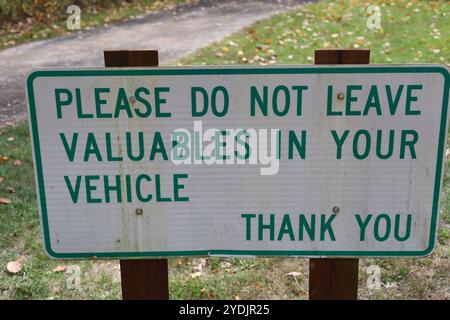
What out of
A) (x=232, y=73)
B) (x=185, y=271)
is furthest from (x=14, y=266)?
(x=232, y=73)

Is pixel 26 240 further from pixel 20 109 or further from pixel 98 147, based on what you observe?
pixel 20 109

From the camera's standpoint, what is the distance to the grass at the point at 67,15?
33.4ft

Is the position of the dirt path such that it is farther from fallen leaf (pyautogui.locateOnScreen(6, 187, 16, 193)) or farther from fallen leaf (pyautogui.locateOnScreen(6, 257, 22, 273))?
fallen leaf (pyautogui.locateOnScreen(6, 257, 22, 273))

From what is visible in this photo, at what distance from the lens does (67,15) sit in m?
11.7

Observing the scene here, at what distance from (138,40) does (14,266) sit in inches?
270

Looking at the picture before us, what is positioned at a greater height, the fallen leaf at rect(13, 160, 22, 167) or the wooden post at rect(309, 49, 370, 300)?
the wooden post at rect(309, 49, 370, 300)

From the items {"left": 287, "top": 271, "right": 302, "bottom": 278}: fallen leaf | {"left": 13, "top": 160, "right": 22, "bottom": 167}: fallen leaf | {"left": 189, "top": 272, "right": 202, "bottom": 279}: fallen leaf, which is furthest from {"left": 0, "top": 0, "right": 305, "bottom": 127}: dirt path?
{"left": 287, "top": 271, "right": 302, "bottom": 278}: fallen leaf

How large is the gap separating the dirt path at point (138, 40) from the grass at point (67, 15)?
39 centimetres

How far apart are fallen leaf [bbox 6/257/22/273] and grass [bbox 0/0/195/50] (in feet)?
23.1

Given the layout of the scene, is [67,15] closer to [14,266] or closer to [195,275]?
[14,266]

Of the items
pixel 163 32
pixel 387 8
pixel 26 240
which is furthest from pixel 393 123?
pixel 387 8

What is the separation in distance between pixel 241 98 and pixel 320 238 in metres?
0.51

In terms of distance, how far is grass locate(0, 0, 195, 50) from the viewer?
33.4 ft

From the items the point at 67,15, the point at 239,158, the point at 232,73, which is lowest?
the point at 67,15
